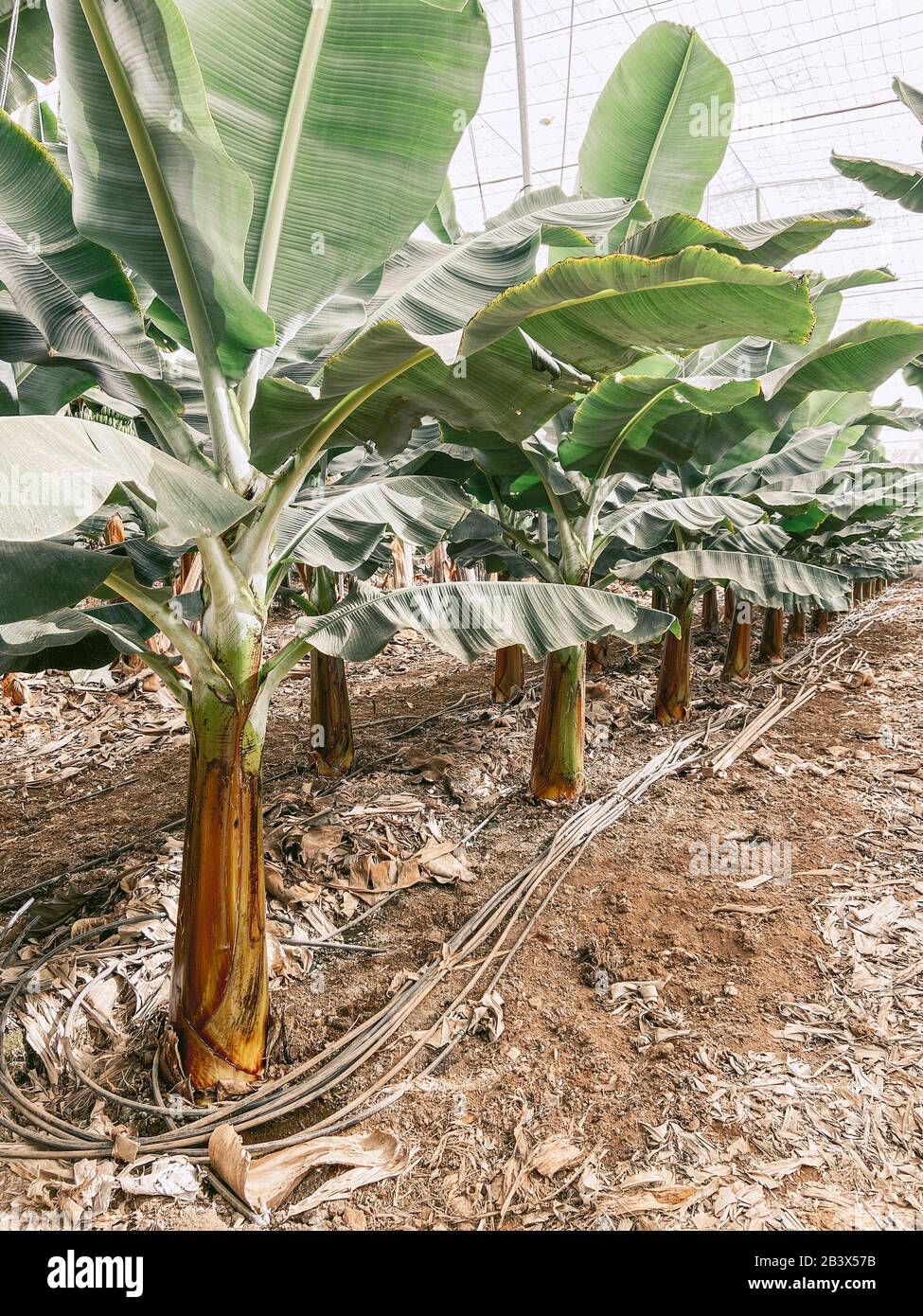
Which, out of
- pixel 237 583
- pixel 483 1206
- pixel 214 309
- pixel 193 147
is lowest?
pixel 483 1206

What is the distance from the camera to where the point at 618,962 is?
7.33 ft

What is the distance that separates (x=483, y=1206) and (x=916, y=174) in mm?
3718

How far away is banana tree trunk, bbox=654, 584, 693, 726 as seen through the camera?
14.8 ft

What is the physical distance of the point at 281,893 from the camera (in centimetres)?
249

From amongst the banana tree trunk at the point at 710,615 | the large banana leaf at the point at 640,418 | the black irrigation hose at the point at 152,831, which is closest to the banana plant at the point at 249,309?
the large banana leaf at the point at 640,418

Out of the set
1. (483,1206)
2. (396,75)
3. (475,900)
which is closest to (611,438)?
(396,75)

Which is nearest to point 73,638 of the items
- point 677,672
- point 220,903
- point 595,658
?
point 220,903

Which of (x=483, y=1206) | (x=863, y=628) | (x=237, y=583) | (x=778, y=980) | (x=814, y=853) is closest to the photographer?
(x=483, y=1206)

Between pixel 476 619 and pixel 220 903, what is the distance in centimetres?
98

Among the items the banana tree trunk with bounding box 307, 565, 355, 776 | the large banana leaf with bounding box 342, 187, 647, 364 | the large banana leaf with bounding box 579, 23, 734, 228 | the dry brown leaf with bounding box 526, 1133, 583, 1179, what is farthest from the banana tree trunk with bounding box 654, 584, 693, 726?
the dry brown leaf with bounding box 526, 1133, 583, 1179

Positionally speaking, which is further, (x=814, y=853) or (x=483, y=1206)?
(x=814, y=853)

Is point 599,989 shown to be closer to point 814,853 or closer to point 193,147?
point 814,853

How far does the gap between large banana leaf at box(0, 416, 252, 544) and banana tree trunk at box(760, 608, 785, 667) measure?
19.5 ft

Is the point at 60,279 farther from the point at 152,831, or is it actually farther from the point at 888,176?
the point at 888,176
